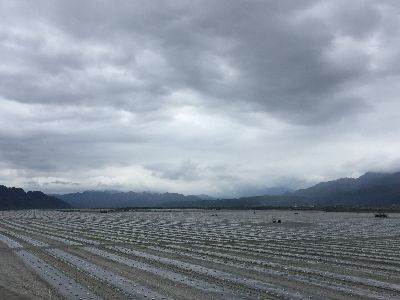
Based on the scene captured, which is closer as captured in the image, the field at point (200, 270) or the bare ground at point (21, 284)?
the bare ground at point (21, 284)

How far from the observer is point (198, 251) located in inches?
1439

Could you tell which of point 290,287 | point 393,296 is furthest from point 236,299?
point 393,296

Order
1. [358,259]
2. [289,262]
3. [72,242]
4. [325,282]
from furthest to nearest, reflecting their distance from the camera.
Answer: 1. [72,242]
2. [358,259]
3. [289,262]
4. [325,282]

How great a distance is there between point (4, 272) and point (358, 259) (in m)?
23.8

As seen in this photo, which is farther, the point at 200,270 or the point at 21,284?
the point at 200,270

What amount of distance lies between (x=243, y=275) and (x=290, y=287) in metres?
4.03

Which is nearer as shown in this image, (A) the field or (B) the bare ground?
(B) the bare ground

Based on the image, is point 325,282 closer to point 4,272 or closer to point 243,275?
point 243,275

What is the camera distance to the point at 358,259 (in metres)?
31.7

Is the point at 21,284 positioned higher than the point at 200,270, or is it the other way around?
the point at 21,284

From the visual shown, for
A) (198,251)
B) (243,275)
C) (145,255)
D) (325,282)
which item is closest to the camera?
(325,282)

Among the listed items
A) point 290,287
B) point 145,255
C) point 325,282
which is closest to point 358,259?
point 325,282

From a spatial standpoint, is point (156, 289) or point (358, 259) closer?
point (156, 289)

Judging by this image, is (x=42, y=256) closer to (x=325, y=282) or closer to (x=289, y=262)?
(x=289, y=262)
